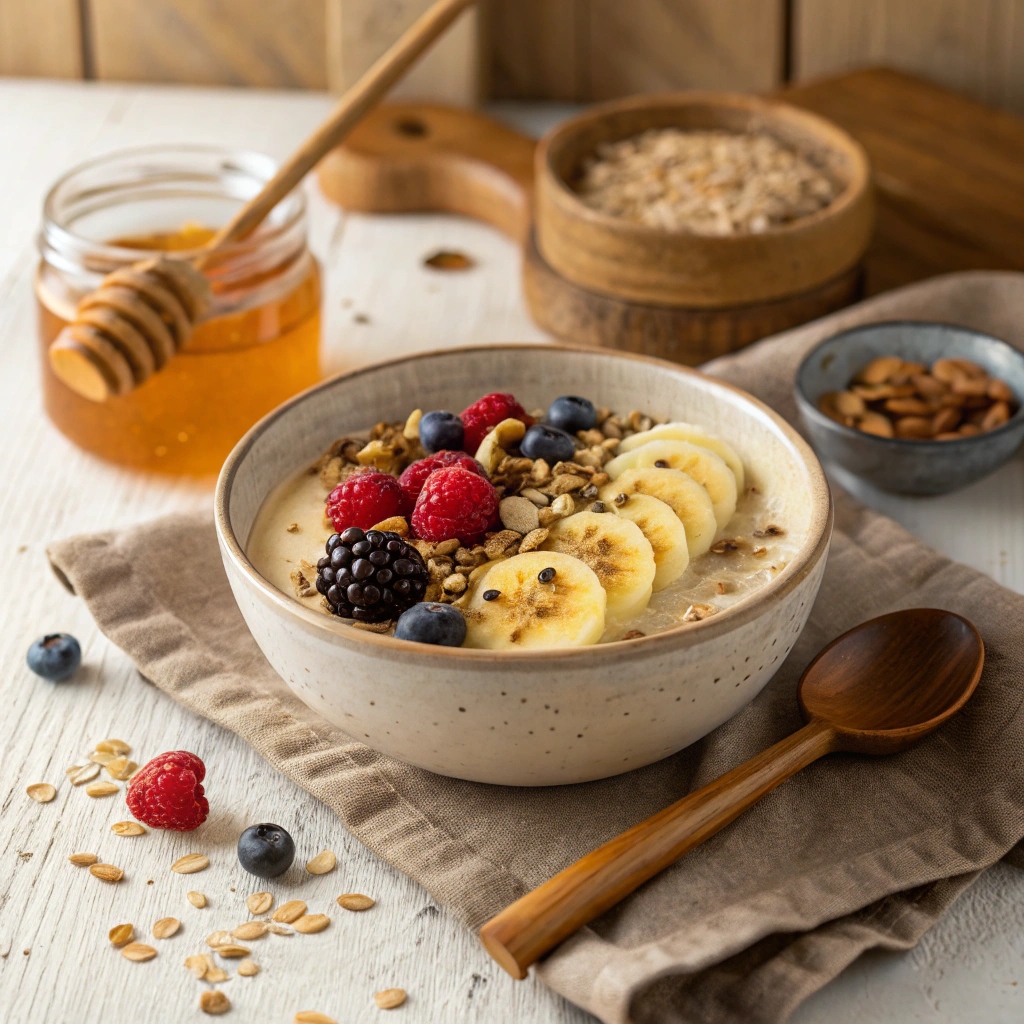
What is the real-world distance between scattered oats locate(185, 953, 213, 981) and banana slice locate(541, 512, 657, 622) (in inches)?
16.5

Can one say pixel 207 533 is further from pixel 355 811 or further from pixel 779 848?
pixel 779 848

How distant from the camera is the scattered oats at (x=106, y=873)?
1.03 metres

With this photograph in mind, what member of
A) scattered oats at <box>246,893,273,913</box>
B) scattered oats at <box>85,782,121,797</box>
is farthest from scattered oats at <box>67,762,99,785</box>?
scattered oats at <box>246,893,273,913</box>

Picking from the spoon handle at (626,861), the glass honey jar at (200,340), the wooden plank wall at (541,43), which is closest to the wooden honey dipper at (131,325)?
the glass honey jar at (200,340)

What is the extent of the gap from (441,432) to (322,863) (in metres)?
0.43

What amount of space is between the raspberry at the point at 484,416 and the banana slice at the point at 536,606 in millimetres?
211

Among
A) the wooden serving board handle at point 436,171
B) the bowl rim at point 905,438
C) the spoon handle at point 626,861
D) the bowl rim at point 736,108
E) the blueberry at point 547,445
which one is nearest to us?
the spoon handle at point 626,861

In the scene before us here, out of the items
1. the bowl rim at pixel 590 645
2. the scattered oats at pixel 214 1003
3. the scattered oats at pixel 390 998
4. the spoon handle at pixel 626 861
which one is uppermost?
the bowl rim at pixel 590 645

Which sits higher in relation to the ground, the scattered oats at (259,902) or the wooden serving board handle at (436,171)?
the wooden serving board handle at (436,171)

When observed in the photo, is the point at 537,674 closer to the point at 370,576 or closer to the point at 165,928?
the point at 370,576

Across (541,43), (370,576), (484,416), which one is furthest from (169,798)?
(541,43)

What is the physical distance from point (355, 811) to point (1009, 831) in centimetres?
54

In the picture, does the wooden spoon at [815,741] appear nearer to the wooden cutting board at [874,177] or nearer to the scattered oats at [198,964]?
the scattered oats at [198,964]

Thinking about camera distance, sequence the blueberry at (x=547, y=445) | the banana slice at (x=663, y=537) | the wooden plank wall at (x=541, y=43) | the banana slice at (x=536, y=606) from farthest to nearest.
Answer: the wooden plank wall at (x=541, y=43) → the blueberry at (x=547, y=445) → the banana slice at (x=663, y=537) → the banana slice at (x=536, y=606)
